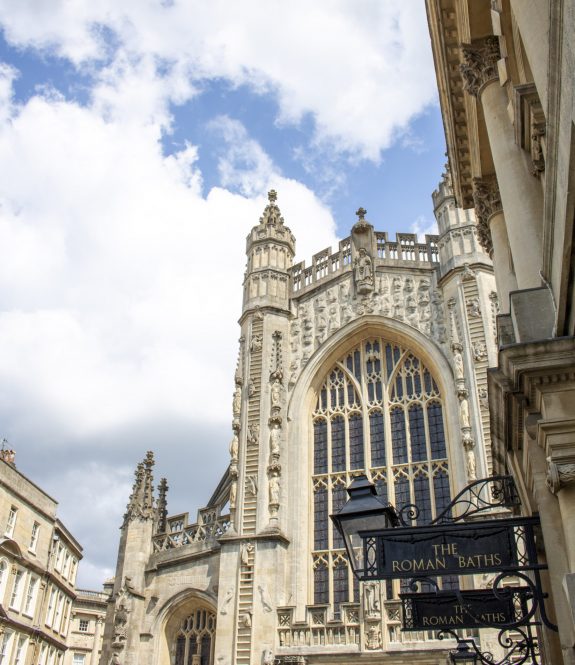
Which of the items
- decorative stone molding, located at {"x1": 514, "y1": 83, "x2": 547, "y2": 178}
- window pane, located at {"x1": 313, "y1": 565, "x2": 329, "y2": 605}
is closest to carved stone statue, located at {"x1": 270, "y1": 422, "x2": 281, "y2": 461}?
window pane, located at {"x1": 313, "y1": 565, "x2": 329, "y2": 605}

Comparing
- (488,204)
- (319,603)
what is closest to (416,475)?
(319,603)

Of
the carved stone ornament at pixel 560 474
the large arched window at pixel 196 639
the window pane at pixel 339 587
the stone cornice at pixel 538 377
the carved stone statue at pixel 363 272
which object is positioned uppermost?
the carved stone statue at pixel 363 272

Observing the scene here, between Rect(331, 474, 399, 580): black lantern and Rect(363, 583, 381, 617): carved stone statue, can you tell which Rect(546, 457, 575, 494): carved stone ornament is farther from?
Rect(363, 583, 381, 617): carved stone statue

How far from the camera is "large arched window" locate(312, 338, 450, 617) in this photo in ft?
67.1

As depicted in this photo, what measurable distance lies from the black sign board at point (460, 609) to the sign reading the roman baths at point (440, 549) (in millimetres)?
644

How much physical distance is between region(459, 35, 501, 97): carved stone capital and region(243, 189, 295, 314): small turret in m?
15.6

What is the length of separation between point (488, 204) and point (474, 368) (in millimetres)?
10389

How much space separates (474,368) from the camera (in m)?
20.4

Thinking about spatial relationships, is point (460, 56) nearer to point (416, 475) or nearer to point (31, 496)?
point (416, 475)

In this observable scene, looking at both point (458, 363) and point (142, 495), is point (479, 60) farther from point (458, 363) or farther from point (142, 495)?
point (142, 495)

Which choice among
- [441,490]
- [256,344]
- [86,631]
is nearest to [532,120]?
[441,490]

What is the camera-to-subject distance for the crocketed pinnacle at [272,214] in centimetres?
2707

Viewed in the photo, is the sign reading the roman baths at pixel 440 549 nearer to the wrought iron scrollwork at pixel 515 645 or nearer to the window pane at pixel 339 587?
the wrought iron scrollwork at pixel 515 645

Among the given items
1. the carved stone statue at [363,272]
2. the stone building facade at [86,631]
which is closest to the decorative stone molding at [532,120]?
the carved stone statue at [363,272]
